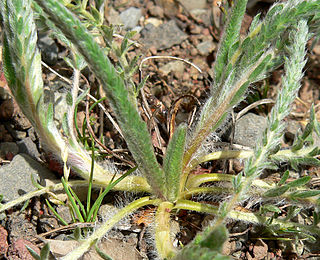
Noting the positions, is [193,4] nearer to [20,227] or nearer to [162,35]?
[162,35]

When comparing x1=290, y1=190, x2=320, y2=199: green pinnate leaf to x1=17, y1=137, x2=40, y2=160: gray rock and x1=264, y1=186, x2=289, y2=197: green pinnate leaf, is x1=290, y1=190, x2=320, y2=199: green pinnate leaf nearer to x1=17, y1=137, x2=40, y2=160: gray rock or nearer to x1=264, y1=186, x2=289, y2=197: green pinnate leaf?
x1=264, y1=186, x2=289, y2=197: green pinnate leaf

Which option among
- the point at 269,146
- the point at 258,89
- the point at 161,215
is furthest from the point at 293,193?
the point at 258,89

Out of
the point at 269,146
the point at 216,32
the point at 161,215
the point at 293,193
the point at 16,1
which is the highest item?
the point at 16,1

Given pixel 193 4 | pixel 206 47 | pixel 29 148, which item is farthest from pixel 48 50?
pixel 193 4

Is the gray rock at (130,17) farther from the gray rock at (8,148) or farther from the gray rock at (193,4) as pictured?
the gray rock at (8,148)

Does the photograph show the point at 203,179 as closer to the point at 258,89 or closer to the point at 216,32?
the point at 258,89
